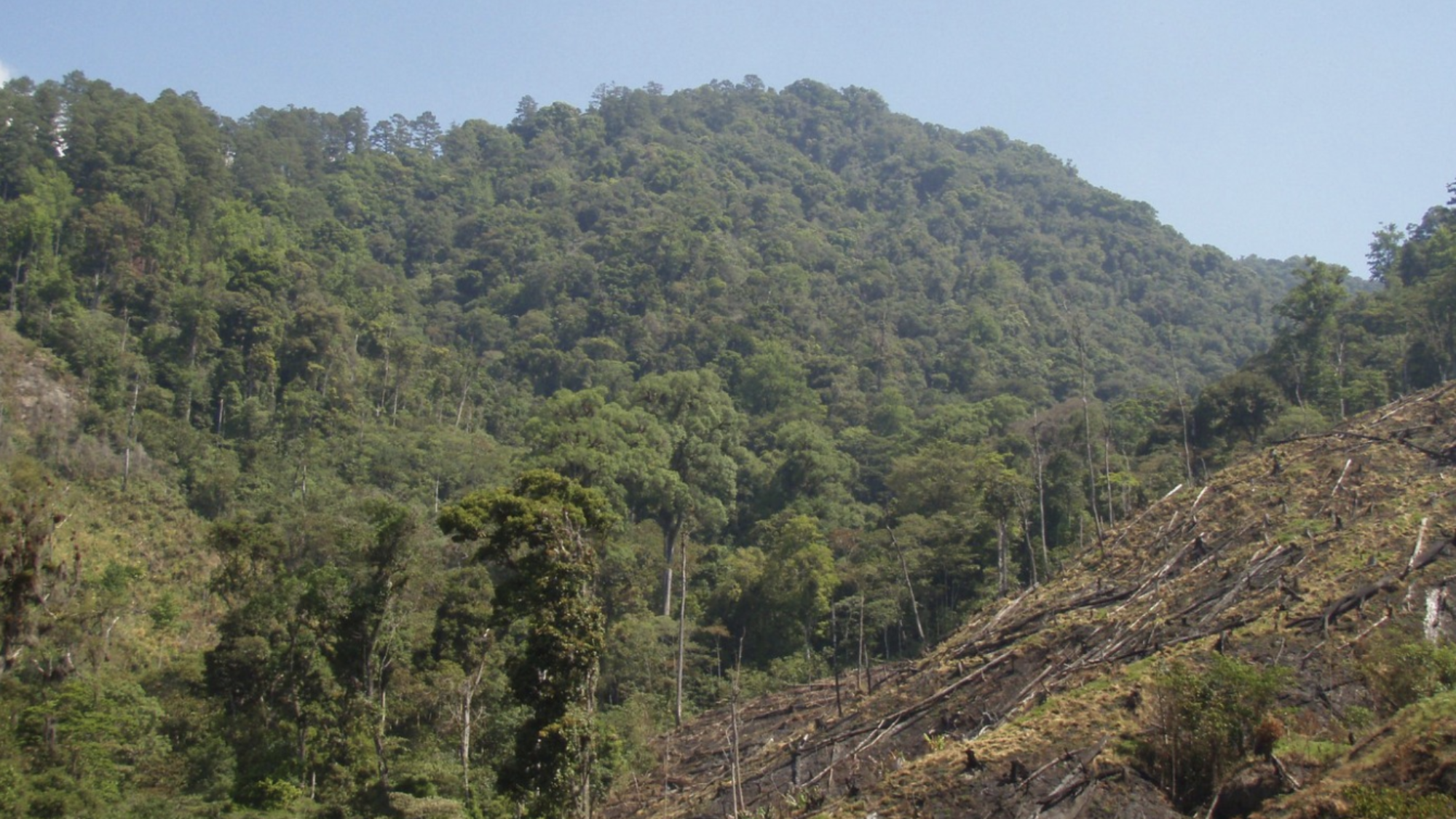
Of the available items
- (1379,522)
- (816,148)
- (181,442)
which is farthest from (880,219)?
(1379,522)

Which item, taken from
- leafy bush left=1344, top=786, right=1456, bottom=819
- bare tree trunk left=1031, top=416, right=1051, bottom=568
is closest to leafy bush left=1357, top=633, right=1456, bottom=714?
leafy bush left=1344, top=786, right=1456, bottom=819

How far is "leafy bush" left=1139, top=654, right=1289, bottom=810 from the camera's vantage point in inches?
572

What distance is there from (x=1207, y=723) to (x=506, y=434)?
1956 inches

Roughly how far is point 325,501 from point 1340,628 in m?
36.6

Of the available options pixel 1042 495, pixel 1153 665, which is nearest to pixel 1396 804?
pixel 1153 665

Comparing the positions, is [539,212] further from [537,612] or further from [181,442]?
[537,612]

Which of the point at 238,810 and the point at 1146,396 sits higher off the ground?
the point at 1146,396

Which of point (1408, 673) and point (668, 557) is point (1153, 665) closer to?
point (1408, 673)

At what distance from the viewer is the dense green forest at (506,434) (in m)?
26.0

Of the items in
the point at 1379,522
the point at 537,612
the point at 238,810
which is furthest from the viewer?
the point at 238,810

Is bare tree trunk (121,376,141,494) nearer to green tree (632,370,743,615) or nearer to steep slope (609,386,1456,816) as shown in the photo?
green tree (632,370,743,615)

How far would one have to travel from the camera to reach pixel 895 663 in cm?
2934

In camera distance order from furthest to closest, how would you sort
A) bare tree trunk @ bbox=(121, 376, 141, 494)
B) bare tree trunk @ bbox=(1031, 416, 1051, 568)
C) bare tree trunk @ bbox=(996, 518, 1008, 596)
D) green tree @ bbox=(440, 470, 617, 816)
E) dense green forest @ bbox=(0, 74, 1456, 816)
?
→ bare tree trunk @ bbox=(121, 376, 141, 494) → bare tree trunk @ bbox=(996, 518, 1008, 596) → bare tree trunk @ bbox=(1031, 416, 1051, 568) → dense green forest @ bbox=(0, 74, 1456, 816) → green tree @ bbox=(440, 470, 617, 816)

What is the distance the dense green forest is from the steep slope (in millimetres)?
3657
